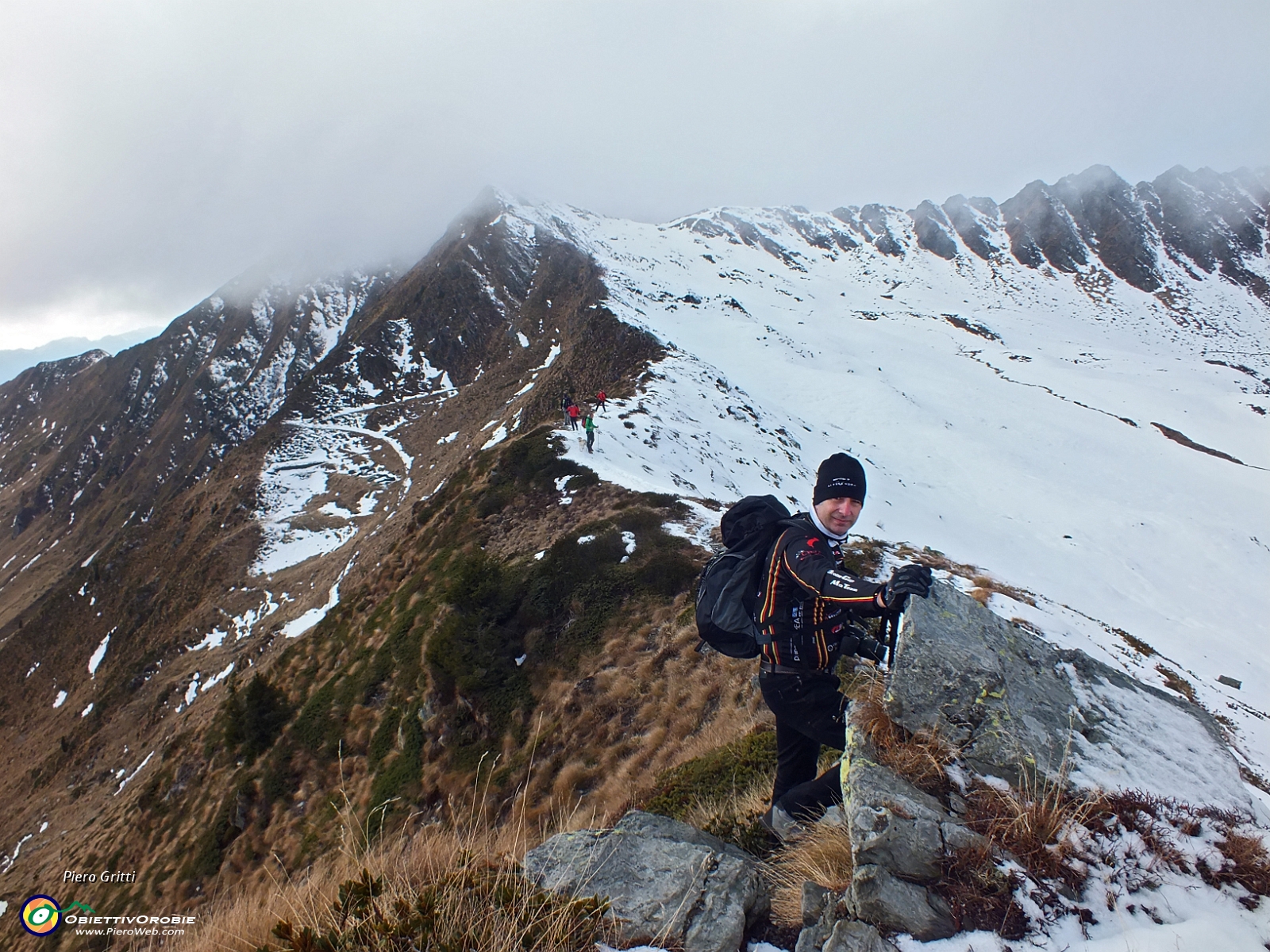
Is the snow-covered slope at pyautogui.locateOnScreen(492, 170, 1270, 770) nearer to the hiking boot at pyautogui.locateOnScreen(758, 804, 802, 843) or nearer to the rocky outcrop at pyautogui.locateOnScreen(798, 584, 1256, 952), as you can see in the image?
the rocky outcrop at pyautogui.locateOnScreen(798, 584, 1256, 952)

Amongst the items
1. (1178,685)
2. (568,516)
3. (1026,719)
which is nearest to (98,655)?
(568,516)

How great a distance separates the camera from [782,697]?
12.9 feet

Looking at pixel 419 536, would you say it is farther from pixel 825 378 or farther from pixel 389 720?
pixel 825 378

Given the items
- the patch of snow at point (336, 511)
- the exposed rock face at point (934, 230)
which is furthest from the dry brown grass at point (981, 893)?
the exposed rock face at point (934, 230)

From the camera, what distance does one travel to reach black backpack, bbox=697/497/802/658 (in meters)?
3.92

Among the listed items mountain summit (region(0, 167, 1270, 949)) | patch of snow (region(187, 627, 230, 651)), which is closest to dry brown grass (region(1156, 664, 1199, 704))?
mountain summit (region(0, 167, 1270, 949))

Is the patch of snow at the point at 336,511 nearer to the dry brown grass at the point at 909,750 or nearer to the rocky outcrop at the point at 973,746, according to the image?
the dry brown grass at the point at 909,750

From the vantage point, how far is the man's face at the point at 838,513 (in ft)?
12.2

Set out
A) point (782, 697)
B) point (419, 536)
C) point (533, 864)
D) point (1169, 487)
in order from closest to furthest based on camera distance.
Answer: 1. point (533, 864)
2. point (782, 697)
3. point (419, 536)
4. point (1169, 487)

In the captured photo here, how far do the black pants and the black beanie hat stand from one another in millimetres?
1348

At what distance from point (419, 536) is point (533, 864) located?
16.7 metres

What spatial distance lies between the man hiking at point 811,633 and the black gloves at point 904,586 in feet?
0.35

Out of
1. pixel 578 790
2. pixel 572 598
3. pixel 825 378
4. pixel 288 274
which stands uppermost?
pixel 288 274

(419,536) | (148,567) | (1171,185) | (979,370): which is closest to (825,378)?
(979,370)
